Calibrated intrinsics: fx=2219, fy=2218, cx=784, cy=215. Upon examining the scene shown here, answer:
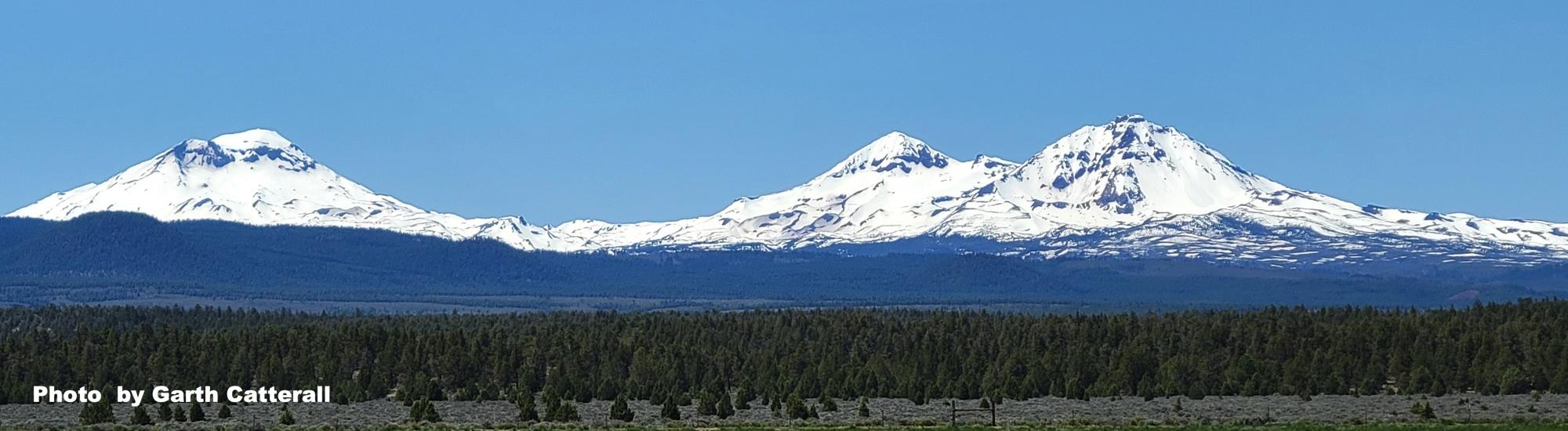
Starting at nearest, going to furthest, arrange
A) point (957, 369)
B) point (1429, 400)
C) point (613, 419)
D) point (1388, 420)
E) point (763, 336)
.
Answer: point (1388, 420) → point (613, 419) → point (1429, 400) → point (957, 369) → point (763, 336)

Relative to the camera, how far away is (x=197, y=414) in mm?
117312

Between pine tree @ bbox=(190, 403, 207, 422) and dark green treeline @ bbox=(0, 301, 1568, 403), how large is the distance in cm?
2241

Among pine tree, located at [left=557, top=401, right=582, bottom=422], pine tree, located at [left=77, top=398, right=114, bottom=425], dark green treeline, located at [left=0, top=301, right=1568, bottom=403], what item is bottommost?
pine tree, located at [left=557, top=401, right=582, bottom=422]

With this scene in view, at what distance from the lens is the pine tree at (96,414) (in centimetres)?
11388

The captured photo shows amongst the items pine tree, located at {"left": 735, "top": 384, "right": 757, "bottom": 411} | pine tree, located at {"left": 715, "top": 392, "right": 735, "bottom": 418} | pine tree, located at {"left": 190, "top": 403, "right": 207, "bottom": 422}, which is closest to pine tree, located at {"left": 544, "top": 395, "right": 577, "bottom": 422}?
pine tree, located at {"left": 715, "top": 392, "right": 735, "bottom": 418}

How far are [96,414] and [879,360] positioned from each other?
205ft

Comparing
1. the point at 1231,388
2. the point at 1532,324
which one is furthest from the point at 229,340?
the point at 1532,324

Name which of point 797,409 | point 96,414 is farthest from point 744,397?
point 96,414

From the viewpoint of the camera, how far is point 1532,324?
159 m

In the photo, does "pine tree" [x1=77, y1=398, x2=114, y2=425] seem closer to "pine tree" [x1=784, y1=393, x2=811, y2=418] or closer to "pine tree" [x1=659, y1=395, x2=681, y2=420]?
"pine tree" [x1=659, y1=395, x2=681, y2=420]

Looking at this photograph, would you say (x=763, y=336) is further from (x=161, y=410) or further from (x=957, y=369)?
(x=161, y=410)

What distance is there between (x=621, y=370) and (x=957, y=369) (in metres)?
24.1

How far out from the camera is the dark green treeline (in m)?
144

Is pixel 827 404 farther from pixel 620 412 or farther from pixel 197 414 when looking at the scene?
pixel 197 414
